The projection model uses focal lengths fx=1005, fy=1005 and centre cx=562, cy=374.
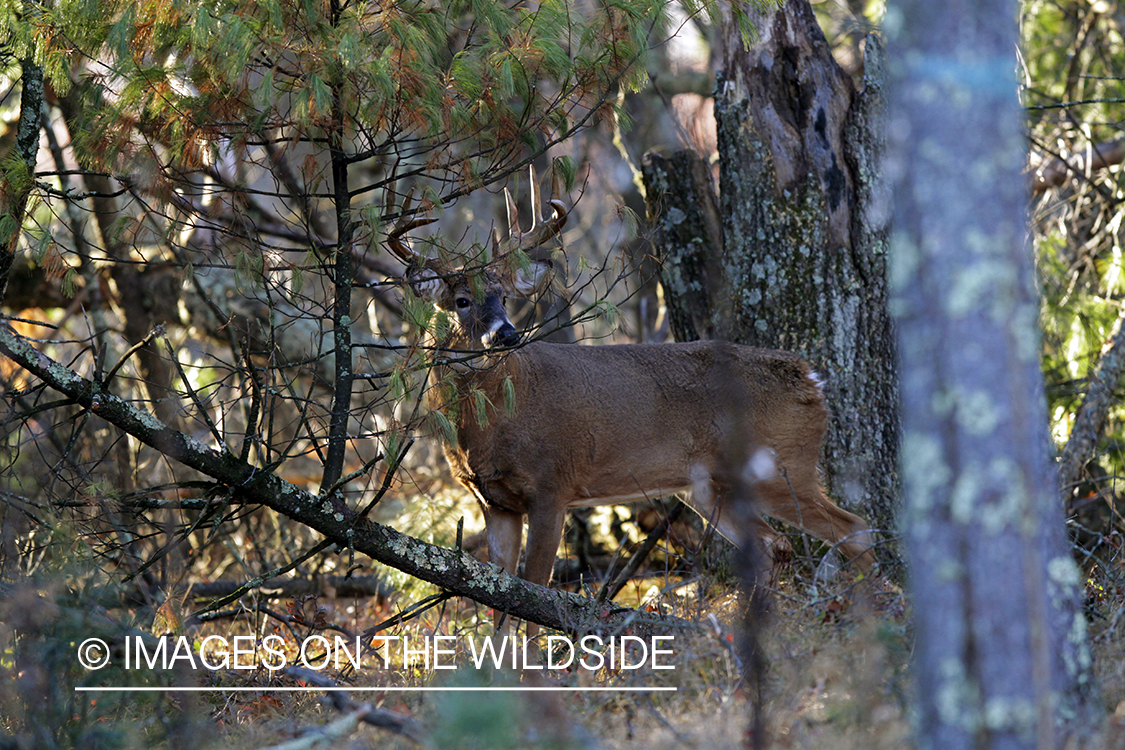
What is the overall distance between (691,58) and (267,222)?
9415 millimetres

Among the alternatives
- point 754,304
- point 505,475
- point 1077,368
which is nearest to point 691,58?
point 1077,368

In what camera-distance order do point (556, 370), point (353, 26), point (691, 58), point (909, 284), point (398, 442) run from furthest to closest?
point (691, 58) < point (556, 370) < point (398, 442) < point (353, 26) < point (909, 284)

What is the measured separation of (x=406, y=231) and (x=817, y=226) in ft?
8.99

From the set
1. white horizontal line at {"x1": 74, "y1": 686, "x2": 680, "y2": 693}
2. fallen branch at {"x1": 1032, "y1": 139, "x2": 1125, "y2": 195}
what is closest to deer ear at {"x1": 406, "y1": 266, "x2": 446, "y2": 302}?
white horizontal line at {"x1": 74, "y1": 686, "x2": 680, "y2": 693}

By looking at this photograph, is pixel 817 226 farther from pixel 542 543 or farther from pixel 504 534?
pixel 504 534

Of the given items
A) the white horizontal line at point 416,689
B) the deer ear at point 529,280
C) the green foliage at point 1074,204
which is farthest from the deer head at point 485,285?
the green foliage at point 1074,204

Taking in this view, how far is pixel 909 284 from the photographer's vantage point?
7.62ft

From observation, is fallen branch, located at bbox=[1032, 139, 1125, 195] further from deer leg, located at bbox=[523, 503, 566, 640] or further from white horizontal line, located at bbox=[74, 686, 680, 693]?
white horizontal line, located at bbox=[74, 686, 680, 693]

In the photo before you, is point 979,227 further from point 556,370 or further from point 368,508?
point 556,370

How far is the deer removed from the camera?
601 centimetres

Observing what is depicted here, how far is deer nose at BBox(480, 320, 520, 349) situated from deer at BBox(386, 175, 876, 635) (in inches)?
0.8

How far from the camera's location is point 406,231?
4.82 meters

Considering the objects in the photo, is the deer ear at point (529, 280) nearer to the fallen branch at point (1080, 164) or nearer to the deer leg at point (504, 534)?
the deer leg at point (504, 534)

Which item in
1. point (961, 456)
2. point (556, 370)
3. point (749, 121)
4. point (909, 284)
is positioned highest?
point (749, 121)
